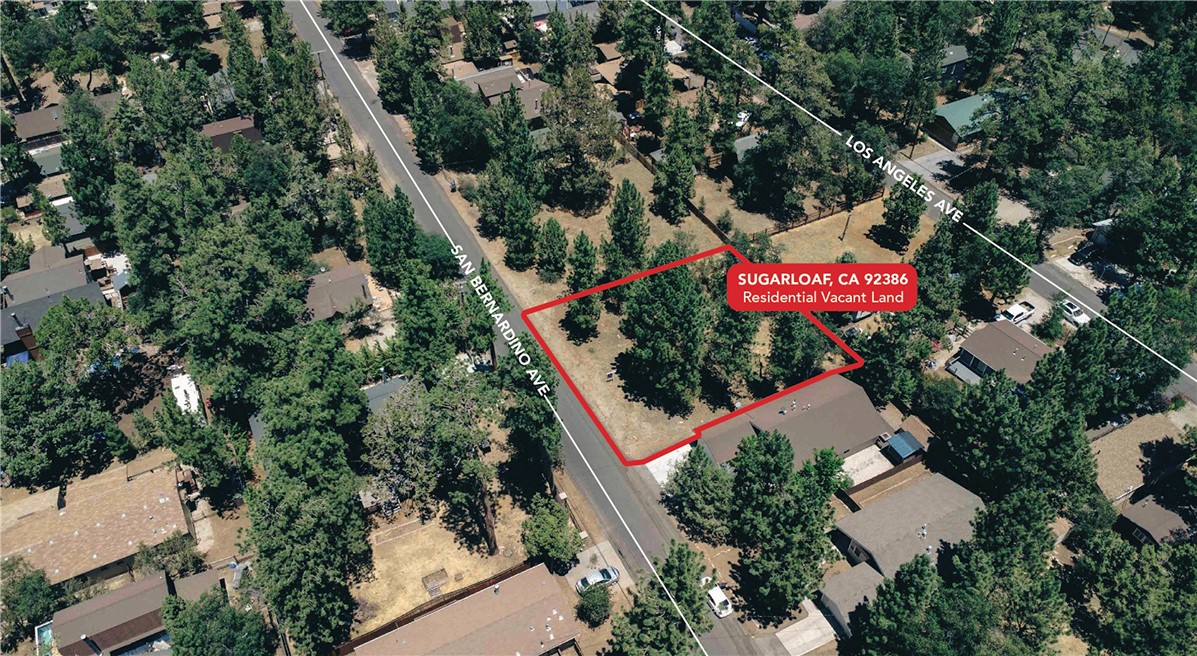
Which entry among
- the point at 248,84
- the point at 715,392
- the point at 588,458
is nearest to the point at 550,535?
the point at 588,458

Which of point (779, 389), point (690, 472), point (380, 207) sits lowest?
point (779, 389)

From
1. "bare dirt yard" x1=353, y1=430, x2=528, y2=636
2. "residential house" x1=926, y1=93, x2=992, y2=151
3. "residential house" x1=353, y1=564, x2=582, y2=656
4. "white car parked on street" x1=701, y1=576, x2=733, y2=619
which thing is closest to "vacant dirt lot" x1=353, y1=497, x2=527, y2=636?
"bare dirt yard" x1=353, y1=430, x2=528, y2=636

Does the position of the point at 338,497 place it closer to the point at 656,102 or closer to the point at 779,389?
the point at 779,389

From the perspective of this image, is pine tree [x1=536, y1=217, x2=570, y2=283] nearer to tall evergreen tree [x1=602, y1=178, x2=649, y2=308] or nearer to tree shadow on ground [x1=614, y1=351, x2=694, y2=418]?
tall evergreen tree [x1=602, y1=178, x2=649, y2=308]

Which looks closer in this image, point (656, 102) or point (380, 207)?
point (380, 207)

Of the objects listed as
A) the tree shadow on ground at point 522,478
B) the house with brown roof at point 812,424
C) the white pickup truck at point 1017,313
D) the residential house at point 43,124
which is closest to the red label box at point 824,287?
the house with brown roof at point 812,424

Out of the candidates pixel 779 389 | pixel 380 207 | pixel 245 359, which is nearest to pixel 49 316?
pixel 245 359

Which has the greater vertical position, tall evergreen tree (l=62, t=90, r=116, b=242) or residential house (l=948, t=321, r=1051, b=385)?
tall evergreen tree (l=62, t=90, r=116, b=242)
